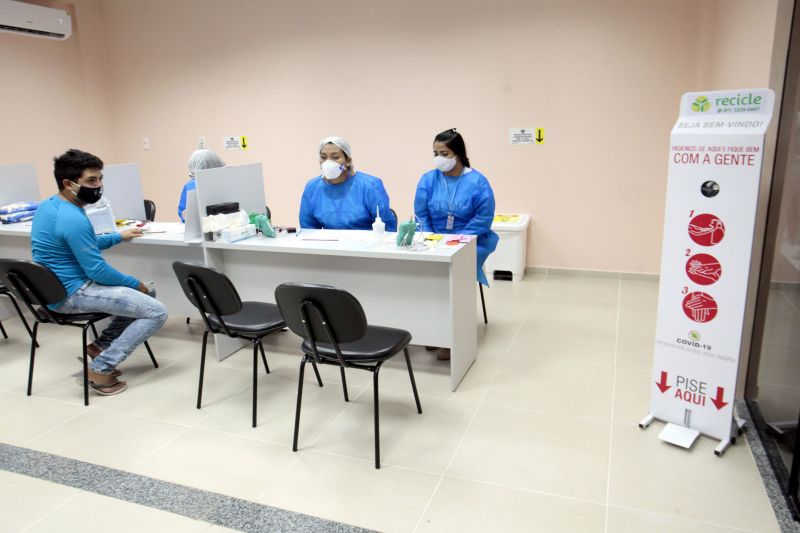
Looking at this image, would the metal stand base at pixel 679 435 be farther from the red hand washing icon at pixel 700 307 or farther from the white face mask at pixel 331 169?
the white face mask at pixel 331 169

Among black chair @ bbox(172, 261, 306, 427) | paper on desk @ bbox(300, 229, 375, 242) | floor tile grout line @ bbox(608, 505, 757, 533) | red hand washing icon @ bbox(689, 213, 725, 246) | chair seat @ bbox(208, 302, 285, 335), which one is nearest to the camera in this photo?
floor tile grout line @ bbox(608, 505, 757, 533)

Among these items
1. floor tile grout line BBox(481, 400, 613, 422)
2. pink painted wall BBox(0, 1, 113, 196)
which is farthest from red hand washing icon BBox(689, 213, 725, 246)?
pink painted wall BBox(0, 1, 113, 196)

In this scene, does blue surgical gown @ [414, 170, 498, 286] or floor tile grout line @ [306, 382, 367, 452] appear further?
blue surgical gown @ [414, 170, 498, 286]

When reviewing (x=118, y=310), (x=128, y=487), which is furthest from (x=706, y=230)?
(x=118, y=310)

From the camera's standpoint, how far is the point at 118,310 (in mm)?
3002

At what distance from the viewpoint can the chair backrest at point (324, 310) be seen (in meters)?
2.13

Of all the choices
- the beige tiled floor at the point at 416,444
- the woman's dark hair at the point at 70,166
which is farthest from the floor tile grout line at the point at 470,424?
the woman's dark hair at the point at 70,166

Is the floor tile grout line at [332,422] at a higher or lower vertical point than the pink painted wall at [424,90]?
lower

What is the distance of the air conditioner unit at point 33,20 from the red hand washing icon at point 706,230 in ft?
18.0

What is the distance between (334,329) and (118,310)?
4.86 feet

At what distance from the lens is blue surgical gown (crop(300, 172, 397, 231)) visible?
3.61m

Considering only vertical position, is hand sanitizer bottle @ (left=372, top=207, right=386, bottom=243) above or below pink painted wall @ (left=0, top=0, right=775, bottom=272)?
below

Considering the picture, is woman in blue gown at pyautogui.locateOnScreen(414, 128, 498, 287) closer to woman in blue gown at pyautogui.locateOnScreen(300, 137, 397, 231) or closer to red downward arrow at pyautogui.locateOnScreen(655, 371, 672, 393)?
woman in blue gown at pyautogui.locateOnScreen(300, 137, 397, 231)

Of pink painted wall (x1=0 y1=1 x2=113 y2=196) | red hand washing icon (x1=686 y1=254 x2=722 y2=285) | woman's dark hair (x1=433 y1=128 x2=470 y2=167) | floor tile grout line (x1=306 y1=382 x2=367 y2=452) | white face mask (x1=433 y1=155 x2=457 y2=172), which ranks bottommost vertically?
floor tile grout line (x1=306 y1=382 x2=367 y2=452)
